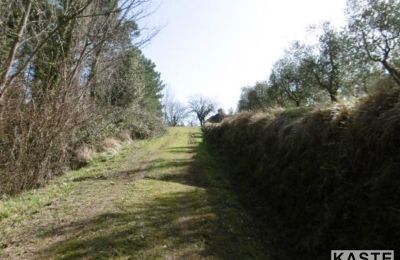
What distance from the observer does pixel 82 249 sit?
193 inches

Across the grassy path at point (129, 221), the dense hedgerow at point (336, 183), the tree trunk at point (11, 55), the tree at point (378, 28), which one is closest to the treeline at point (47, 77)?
the tree trunk at point (11, 55)

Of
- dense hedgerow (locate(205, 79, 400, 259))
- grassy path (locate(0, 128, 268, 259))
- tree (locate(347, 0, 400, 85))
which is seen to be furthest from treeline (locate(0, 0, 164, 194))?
tree (locate(347, 0, 400, 85))

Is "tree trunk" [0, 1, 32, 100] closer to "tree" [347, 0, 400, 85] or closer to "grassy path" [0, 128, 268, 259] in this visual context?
"grassy path" [0, 128, 268, 259]

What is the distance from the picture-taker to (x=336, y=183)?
5.05 meters

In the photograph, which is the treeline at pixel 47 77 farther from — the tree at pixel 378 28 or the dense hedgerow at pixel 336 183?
the tree at pixel 378 28

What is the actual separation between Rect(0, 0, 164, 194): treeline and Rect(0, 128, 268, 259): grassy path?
104cm

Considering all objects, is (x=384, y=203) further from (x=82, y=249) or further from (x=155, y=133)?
(x=155, y=133)

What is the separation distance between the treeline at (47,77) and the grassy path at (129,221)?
1.04 m

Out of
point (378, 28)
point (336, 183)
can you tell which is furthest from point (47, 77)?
point (378, 28)

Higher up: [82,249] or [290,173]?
[290,173]

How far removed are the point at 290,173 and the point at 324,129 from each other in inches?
48.8

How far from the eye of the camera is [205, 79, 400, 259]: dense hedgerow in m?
4.03

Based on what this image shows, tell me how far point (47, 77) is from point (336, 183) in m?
9.56

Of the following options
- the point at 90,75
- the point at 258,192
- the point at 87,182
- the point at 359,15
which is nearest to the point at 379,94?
the point at 258,192
